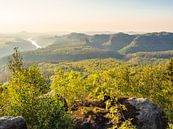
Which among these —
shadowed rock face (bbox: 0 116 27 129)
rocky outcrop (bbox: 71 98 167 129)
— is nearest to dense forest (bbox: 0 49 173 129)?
rocky outcrop (bbox: 71 98 167 129)

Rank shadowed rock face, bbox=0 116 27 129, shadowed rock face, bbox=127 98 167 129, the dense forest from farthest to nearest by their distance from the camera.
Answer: shadowed rock face, bbox=127 98 167 129, shadowed rock face, bbox=0 116 27 129, the dense forest

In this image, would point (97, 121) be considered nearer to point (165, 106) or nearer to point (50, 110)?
point (50, 110)

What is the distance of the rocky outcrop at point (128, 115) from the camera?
67.6 metres

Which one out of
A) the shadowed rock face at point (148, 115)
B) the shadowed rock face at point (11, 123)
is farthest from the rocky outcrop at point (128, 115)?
the shadowed rock face at point (11, 123)

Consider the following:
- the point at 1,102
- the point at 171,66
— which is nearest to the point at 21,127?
the point at 1,102

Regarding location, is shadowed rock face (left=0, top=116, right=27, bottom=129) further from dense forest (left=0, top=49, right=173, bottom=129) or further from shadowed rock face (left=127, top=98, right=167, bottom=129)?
shadowed rock face (left=127, top=98, right=167, bottom=129)

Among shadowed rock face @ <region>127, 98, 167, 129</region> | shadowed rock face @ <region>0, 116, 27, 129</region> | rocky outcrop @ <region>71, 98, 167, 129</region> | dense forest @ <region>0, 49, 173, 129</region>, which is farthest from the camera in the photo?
shadowed rock face @ <region>127, 98, 167, 129</region>

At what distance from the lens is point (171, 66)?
115812mm

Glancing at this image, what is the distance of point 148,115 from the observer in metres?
69.2

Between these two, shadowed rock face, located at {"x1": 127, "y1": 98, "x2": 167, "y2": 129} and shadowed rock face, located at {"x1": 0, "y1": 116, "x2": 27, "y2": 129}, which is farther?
shadowed rock face, located at {"x1": 127, "y1": 98, "x2": 167, "y2": 129}

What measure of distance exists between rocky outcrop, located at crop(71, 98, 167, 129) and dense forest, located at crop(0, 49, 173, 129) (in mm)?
623

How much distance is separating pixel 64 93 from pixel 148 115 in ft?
114

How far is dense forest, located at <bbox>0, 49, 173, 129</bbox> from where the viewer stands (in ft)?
123

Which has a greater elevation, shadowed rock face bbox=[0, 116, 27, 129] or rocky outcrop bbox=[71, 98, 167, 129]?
shadowed rock face bbox=[0, 116, 27, 129]
